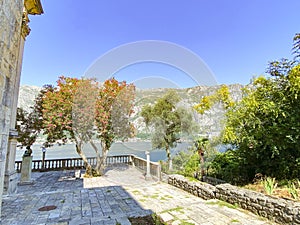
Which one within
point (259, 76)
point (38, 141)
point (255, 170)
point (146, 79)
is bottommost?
point (255, 170)

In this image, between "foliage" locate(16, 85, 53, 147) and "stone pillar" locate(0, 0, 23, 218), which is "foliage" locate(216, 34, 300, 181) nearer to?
"stone pillar" locate(0, 0, 23, 218)

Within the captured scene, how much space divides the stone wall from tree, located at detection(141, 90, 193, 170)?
5.67 meters

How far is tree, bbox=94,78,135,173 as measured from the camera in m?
7.68

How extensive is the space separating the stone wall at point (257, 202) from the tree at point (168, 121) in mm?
5668

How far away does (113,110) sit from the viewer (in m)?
8.01

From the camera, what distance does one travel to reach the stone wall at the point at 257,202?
9.34 ft

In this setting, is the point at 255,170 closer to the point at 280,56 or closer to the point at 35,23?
the point at 280,56

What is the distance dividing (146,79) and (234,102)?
4.72m

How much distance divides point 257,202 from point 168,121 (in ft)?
24.7

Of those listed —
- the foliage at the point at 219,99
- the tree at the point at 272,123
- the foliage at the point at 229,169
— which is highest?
the foliage at the point at 219,99

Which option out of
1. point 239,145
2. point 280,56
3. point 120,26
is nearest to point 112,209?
point 239,145

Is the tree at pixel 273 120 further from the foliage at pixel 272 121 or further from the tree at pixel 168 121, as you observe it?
the tree at pixel 168 121

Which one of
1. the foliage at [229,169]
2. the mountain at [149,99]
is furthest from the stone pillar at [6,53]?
the mountain at [149,99]

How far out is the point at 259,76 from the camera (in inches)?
198
